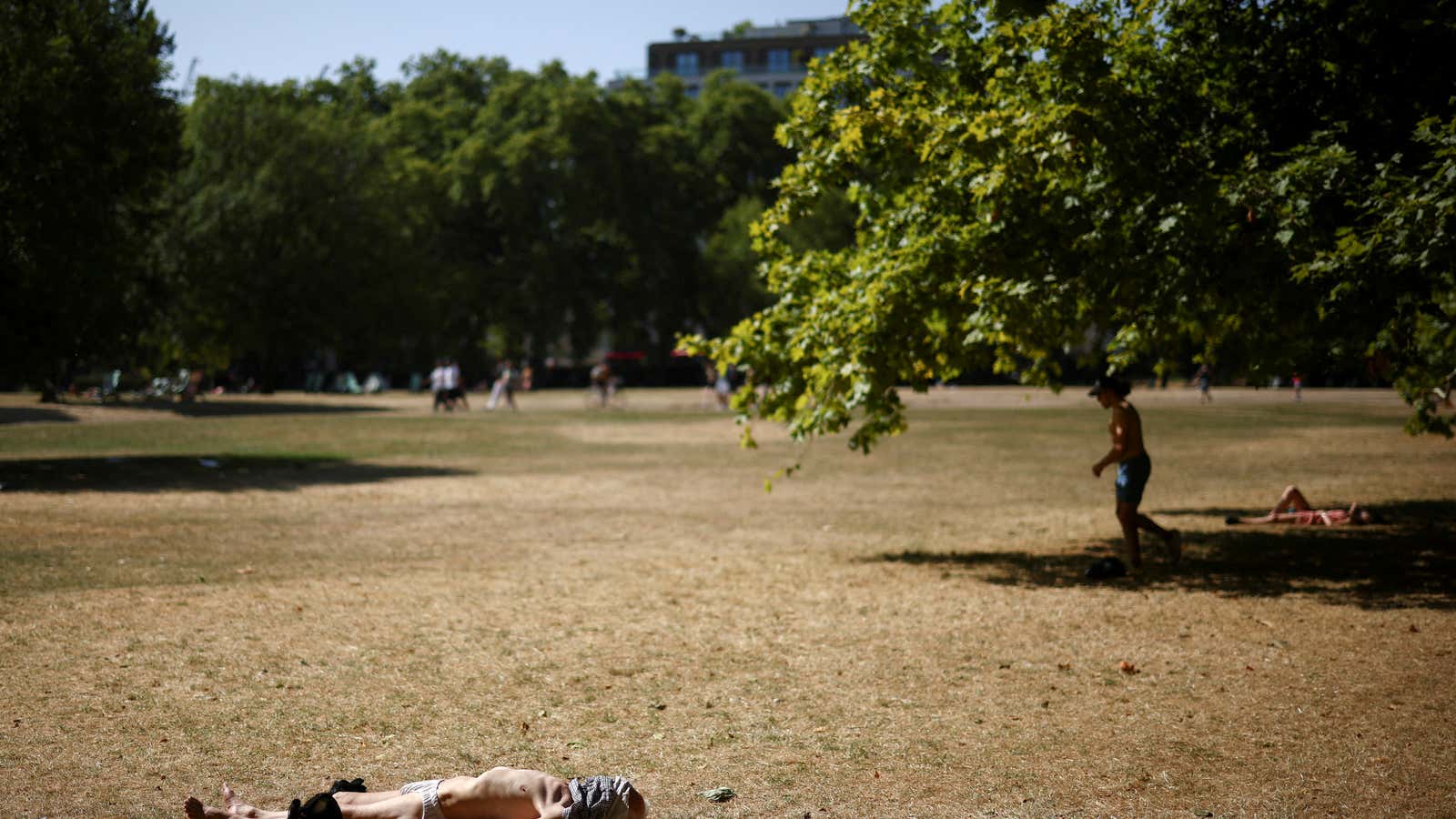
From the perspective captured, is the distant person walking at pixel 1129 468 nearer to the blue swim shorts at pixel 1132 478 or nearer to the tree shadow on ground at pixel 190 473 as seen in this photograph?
the blue swim shorts at pixel 1132 478

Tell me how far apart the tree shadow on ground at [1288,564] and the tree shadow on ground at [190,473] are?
1163 cm

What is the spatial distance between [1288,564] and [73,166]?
18421 millimetres

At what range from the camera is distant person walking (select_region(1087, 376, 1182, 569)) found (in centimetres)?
1205

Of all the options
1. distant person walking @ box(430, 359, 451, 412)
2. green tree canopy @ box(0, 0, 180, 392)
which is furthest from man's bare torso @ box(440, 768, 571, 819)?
distant person walking @ box(430, 359, 451, 412)

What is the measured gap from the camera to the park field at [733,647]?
6152 mm

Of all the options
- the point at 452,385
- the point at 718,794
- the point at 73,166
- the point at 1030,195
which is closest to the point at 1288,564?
the point at 1030,195

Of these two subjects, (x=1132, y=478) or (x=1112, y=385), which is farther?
(x=1112, y=385)

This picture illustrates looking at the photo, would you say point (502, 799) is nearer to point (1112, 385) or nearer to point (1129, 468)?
point (1129, 468)

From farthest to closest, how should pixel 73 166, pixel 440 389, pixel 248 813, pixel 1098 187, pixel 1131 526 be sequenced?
pixel 440 389
pixel 73 166
pixel 1131 526
pixel 1098 187
pixel 248 813

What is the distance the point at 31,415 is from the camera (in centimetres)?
3678

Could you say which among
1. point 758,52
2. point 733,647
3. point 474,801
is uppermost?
point 758,52

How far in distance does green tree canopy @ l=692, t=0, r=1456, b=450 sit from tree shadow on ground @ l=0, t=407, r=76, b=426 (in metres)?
29.0

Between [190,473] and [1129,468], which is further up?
[1129,468]

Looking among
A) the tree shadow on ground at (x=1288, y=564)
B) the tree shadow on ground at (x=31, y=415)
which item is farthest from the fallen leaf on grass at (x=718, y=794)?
the tree shadow on ground at (x=31, y=415)
